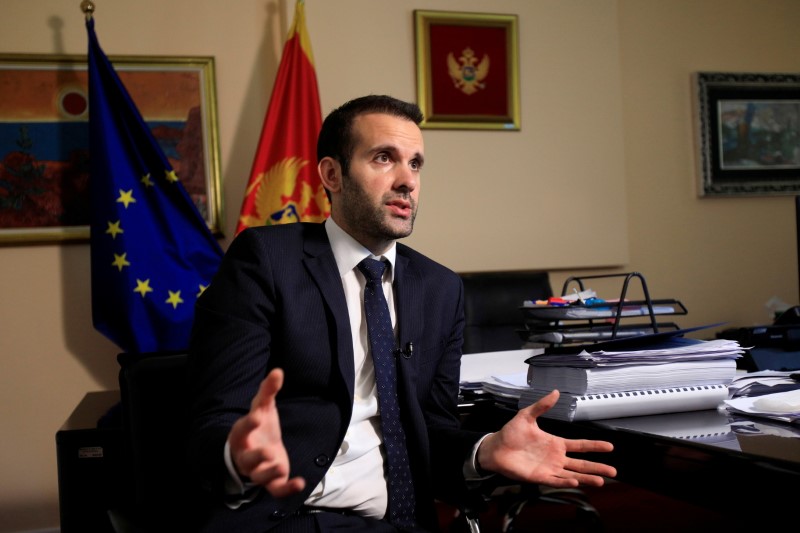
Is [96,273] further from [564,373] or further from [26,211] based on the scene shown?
[564,373]

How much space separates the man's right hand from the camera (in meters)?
0.97

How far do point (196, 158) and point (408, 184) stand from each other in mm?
2308

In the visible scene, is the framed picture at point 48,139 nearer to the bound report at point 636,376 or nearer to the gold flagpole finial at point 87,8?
the gold flagpole finial at point 87,8

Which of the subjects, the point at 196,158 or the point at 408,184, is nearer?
the point at 408,184

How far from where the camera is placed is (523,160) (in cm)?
404

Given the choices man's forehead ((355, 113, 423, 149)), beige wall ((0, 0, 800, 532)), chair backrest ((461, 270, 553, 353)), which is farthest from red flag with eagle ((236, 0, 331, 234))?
man's forehead ((355, 113, 423, 149))

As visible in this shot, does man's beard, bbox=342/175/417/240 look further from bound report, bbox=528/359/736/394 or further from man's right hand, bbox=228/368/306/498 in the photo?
man's right hand, bbox=228/368/306/498

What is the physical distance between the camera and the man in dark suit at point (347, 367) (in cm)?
126

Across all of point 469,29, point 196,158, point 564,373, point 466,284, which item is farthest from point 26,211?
point 564,373

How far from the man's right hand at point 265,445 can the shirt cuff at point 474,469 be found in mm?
469

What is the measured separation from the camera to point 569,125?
4102mm

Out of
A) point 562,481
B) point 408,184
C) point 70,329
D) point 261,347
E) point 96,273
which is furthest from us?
point 70,329

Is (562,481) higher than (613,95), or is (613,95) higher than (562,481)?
(613,95)

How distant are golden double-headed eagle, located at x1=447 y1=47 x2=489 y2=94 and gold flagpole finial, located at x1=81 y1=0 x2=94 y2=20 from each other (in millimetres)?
1765
